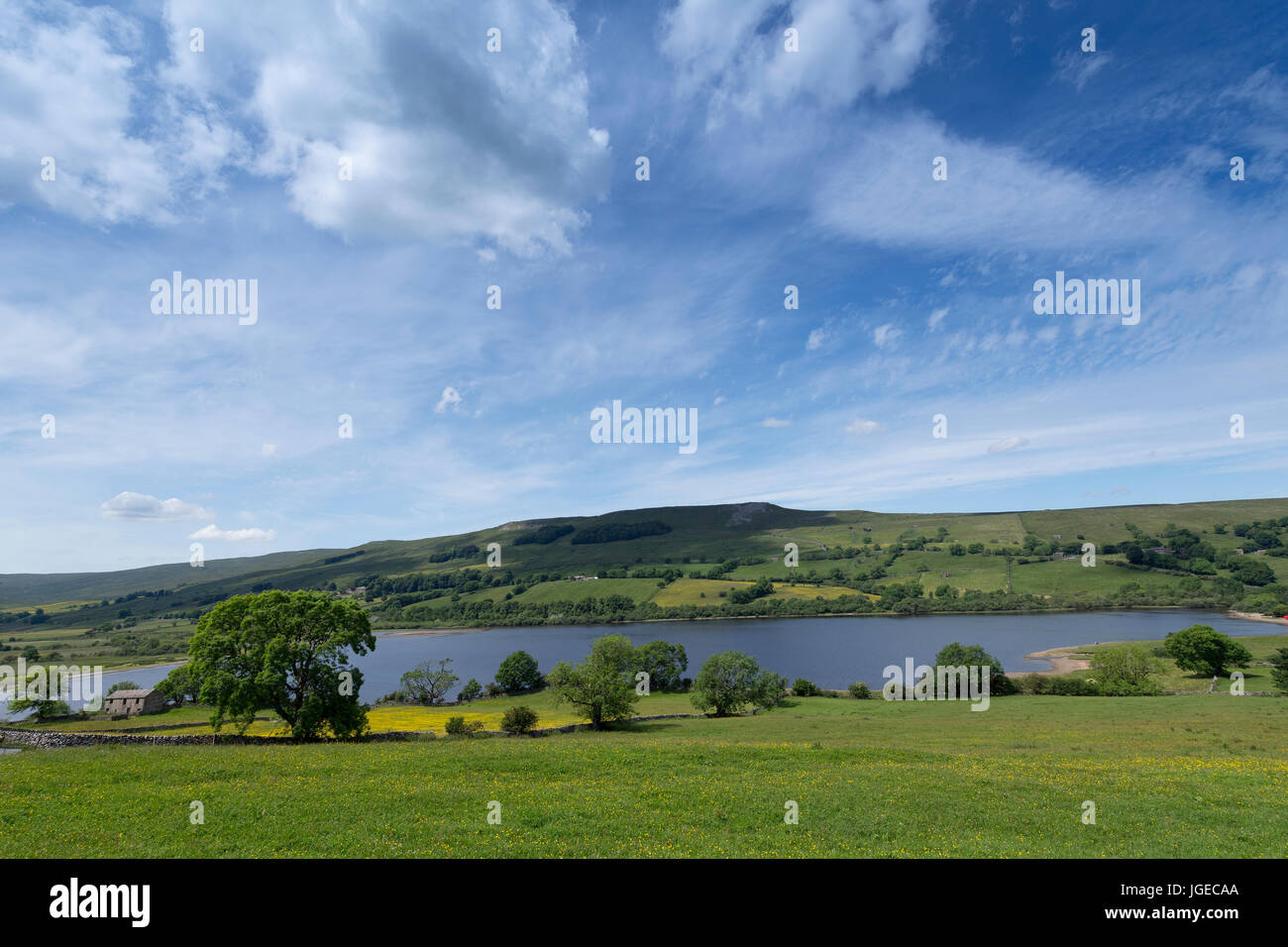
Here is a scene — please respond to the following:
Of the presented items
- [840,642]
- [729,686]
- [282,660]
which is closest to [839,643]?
[840,642]

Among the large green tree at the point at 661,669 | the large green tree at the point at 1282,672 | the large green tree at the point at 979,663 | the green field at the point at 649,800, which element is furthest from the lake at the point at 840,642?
the green field at the point at 649,800

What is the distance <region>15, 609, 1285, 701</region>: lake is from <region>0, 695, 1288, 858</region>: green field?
86326 millimetres

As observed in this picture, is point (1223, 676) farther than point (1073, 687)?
Yes

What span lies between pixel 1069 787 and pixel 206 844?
28.0 meters

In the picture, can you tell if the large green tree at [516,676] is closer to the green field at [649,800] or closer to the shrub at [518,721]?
the shrub at [518,721]

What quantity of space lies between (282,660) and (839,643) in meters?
142

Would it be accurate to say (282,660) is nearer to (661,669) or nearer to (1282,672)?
(661,669)

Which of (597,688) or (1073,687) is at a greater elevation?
(597,688)

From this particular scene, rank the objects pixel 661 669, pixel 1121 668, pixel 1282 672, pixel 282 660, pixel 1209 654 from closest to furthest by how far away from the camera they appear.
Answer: pixel 282 660, pixel 1282 672, pixel 1121 668, pixel 1209 654, pixel 661 669

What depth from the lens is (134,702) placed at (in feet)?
304

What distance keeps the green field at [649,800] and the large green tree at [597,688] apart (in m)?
24.2

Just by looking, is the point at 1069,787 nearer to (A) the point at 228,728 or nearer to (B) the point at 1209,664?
(A) the point at 228,728

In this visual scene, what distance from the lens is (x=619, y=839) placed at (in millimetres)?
16328
